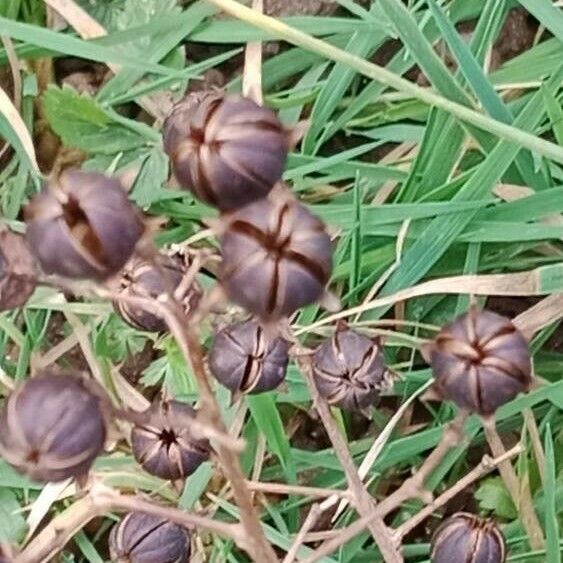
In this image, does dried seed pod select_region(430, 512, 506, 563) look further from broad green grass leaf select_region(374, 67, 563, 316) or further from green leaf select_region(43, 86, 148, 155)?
green leaf select_region(43, 86, 148, 155)

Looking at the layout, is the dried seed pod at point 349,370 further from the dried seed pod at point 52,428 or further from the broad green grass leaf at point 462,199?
the dried seed pod at point 52,428

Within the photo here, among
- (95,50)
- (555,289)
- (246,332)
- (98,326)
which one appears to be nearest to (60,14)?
(95,50)

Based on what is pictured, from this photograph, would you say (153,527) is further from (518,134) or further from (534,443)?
(518,134)

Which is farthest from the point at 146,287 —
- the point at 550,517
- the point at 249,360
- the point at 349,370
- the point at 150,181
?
the point at 550,517

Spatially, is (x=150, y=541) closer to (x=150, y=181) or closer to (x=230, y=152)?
(x=150, y=181)

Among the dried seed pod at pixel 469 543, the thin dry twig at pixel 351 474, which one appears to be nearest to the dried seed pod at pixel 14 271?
the thin dry twig at pixel 351 474

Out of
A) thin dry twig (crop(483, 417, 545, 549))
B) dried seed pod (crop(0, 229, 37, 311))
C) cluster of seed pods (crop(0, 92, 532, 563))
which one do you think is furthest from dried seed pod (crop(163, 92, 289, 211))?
thin dry twig (crop(483, 417, 545, 549))
